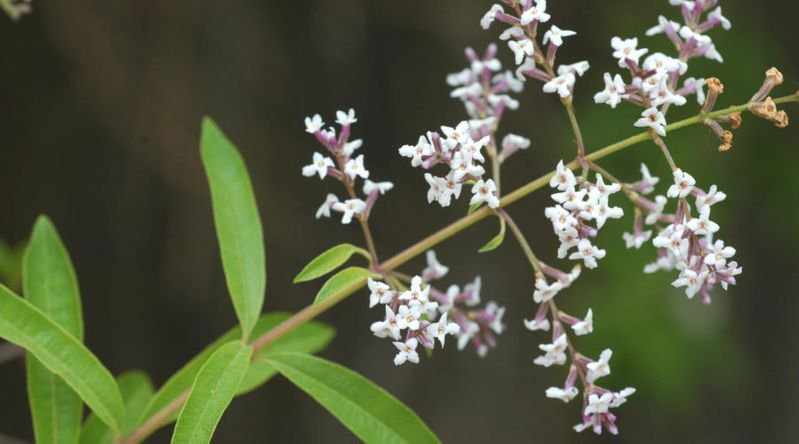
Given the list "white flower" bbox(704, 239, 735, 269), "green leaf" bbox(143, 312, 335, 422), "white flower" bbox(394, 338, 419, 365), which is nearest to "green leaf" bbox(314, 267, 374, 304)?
"white flower" bbox(394, 338, 419, 365)

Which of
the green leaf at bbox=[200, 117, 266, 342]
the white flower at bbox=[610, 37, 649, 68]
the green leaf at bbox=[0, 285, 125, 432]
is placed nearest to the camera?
the white flower at bbox=[610, 37, 649, 68]

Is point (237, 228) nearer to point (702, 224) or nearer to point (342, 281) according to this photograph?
point (342, 281)

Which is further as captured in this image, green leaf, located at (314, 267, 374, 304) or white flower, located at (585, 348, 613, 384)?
white flower, located at (585, 348, 613, 384)

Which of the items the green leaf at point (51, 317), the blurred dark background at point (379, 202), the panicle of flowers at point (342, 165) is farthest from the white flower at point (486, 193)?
the blurred dark background at point (379, 202)

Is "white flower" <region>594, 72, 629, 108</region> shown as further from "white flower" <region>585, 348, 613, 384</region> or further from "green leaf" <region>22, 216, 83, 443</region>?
"green leaf" <region>22, 216, 83, 443</region>

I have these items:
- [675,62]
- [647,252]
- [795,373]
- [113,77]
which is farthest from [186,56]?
[795,373]

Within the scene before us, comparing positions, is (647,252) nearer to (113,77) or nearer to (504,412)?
(504,412)
